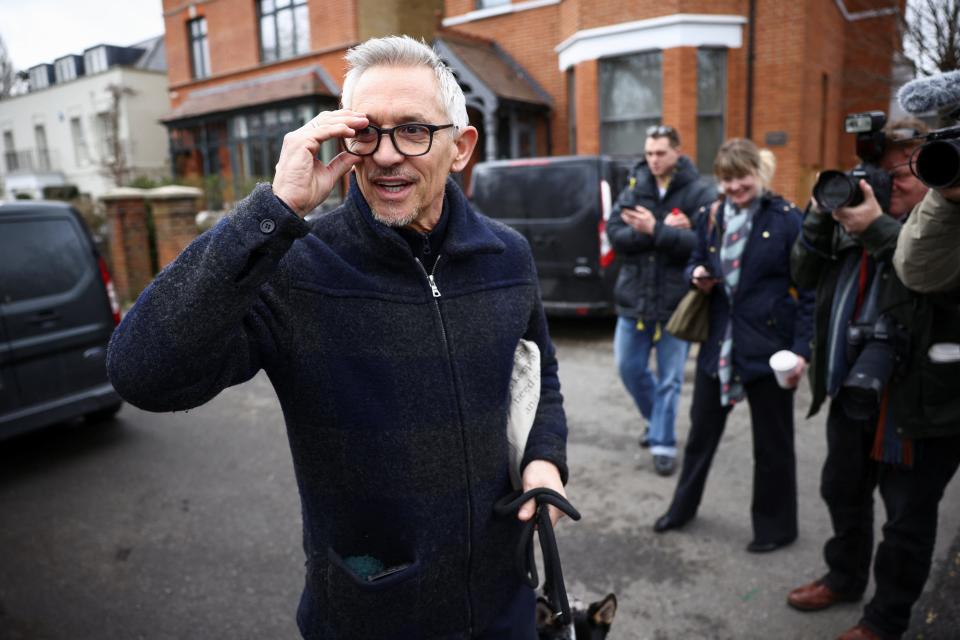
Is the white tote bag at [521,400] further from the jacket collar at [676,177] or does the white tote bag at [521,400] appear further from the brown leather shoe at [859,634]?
the jacket collar at [676,177]

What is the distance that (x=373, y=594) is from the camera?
1.57 m

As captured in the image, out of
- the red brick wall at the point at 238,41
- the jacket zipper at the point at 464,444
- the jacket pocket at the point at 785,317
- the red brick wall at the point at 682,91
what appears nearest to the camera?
the jacket zipper at the point at 464,444

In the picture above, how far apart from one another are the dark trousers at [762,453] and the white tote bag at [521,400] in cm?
190

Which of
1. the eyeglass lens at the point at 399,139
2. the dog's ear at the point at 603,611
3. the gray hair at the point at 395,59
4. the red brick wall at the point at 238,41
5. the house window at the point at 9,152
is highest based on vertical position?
the red brick wall at the point at 238,41

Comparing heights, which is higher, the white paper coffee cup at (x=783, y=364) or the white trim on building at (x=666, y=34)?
the white trim on building at (x=666, y=34)

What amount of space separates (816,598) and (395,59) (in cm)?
281

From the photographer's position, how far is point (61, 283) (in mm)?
4980

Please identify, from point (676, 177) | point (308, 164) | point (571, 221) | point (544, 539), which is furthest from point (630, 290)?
point (308, 164)

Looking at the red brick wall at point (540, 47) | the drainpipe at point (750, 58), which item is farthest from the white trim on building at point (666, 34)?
the red brick wall at point (540, 47)

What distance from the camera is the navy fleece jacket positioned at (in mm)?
1488

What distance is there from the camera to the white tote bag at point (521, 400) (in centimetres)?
180

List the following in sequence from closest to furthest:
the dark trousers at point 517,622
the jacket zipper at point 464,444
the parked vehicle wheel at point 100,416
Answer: the jacket zipper at point 464,444
the dark trousers at point 517,622
the parked vehicle wheel at point 100,416

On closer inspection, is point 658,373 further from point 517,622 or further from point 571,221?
point 571,221

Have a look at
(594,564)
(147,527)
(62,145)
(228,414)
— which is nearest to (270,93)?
(62,145)
